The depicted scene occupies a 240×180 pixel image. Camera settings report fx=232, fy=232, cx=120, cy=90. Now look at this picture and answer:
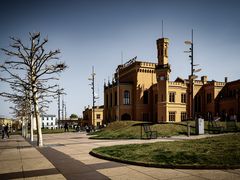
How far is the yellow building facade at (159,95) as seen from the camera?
140ft

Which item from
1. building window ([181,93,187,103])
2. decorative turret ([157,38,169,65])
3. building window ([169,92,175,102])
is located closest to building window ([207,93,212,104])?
building window ([181,93,187,103])

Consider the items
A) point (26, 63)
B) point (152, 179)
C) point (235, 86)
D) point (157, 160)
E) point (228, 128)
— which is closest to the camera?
point (152, 179)

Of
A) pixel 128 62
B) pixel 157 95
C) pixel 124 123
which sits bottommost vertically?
pixel 124 123

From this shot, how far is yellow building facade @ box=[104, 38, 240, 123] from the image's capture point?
140ft

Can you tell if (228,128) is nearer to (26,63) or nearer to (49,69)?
(49,69)

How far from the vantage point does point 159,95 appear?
42844mm

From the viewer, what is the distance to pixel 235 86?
4438 centimetres

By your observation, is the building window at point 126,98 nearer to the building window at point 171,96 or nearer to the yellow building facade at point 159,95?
the yellow building facade at point 159,95

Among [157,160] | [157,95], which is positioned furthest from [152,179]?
[157,95]

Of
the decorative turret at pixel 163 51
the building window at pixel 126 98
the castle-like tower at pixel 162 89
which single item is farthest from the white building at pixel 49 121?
the castle-like tower at pixel 162 89

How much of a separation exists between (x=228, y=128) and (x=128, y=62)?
3343cm

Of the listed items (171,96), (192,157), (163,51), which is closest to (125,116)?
(171,96)

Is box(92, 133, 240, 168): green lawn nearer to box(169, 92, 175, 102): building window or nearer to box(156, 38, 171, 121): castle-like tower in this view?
box(156, 38, 171, 121): castle-like tower

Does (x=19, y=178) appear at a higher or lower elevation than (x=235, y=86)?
lower
